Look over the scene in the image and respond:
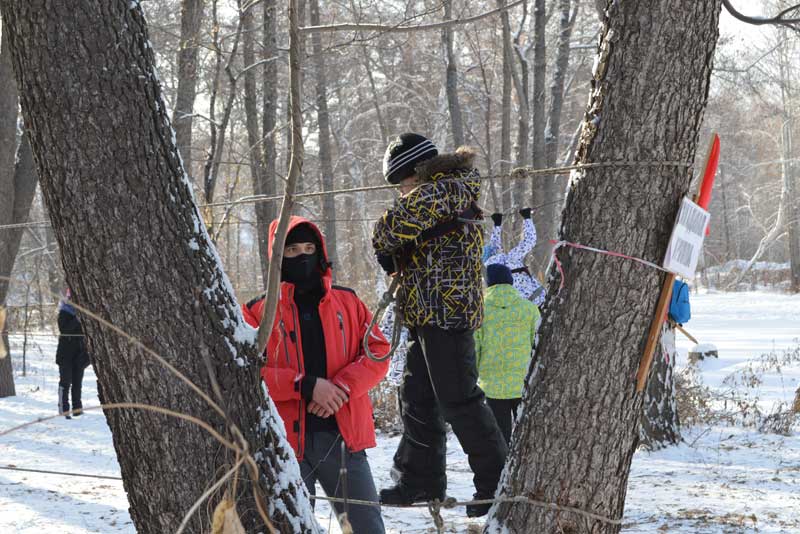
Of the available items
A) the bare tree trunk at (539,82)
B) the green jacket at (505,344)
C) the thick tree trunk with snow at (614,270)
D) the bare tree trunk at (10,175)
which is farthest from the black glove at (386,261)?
the bare tree trunk at (539,82)

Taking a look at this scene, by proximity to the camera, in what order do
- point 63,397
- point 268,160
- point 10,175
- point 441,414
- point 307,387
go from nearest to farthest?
point 307,387, point 441,414, point 63,397, point 10,175, point 268,160

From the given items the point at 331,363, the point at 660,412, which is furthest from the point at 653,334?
the point at 660,412

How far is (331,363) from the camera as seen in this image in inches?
116

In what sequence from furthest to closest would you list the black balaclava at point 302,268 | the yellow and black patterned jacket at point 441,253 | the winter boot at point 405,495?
the winter boot at point 405,495, the yellow and black patterned jacket at point 441,253, the black balaclava at point 302,268

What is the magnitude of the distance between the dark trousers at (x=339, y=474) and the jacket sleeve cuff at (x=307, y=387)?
180 millimetres

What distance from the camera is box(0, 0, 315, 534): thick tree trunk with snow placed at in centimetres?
192

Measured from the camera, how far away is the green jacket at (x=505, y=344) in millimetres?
5027

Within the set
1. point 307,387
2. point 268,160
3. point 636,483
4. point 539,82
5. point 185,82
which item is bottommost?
point 636,483

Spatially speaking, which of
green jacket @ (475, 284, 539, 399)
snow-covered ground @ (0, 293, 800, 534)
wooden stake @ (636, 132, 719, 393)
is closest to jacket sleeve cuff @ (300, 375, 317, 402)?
snow-covered ground @ (0, 293, 800, 534)

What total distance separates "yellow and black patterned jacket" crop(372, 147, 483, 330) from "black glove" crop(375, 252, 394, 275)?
0.03 m

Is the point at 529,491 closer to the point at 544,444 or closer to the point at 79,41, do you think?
the point at 544,444

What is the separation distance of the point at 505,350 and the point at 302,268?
240 cm

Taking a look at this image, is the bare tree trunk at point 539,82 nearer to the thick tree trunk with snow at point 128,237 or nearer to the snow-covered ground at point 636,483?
the snow-covered ground at point 636,483

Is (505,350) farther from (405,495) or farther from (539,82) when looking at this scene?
(539,82)
